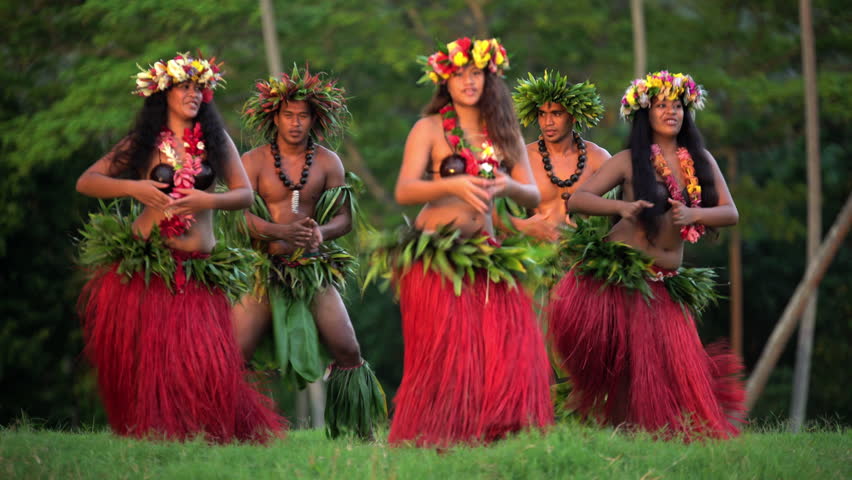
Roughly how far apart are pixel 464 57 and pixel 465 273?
1.01 metres

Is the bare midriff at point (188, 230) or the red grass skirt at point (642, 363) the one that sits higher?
the bare midriff at point (188, 230)

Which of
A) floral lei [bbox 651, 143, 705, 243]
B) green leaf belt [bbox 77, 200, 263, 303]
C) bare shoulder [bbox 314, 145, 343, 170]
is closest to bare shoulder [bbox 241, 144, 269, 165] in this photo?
bare shoulder [bbox 314, 145, 343, 170]

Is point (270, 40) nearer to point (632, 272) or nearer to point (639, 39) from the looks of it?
point (639, 39)

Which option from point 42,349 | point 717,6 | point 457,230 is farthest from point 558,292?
point 717,6

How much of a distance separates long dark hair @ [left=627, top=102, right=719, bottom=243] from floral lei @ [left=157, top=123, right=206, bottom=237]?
7.61 feet

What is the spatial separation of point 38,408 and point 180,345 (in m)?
9.06

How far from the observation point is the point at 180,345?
6023 mm

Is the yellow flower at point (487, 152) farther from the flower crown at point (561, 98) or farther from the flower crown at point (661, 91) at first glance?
the flower crown at point (561, 98)

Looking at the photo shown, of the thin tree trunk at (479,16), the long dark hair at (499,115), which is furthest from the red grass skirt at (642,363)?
the thin tree trunk at (479,16)

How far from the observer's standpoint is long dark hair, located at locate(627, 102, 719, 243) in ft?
20.1

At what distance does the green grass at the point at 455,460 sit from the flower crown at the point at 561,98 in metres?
2.20

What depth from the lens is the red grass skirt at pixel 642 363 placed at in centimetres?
596

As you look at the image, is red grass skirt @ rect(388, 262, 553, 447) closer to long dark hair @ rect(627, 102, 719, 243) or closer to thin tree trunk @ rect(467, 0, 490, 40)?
long dark hair @ rect(627, 102, 719, 243)

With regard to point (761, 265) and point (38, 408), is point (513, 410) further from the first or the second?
point (761, 265)
